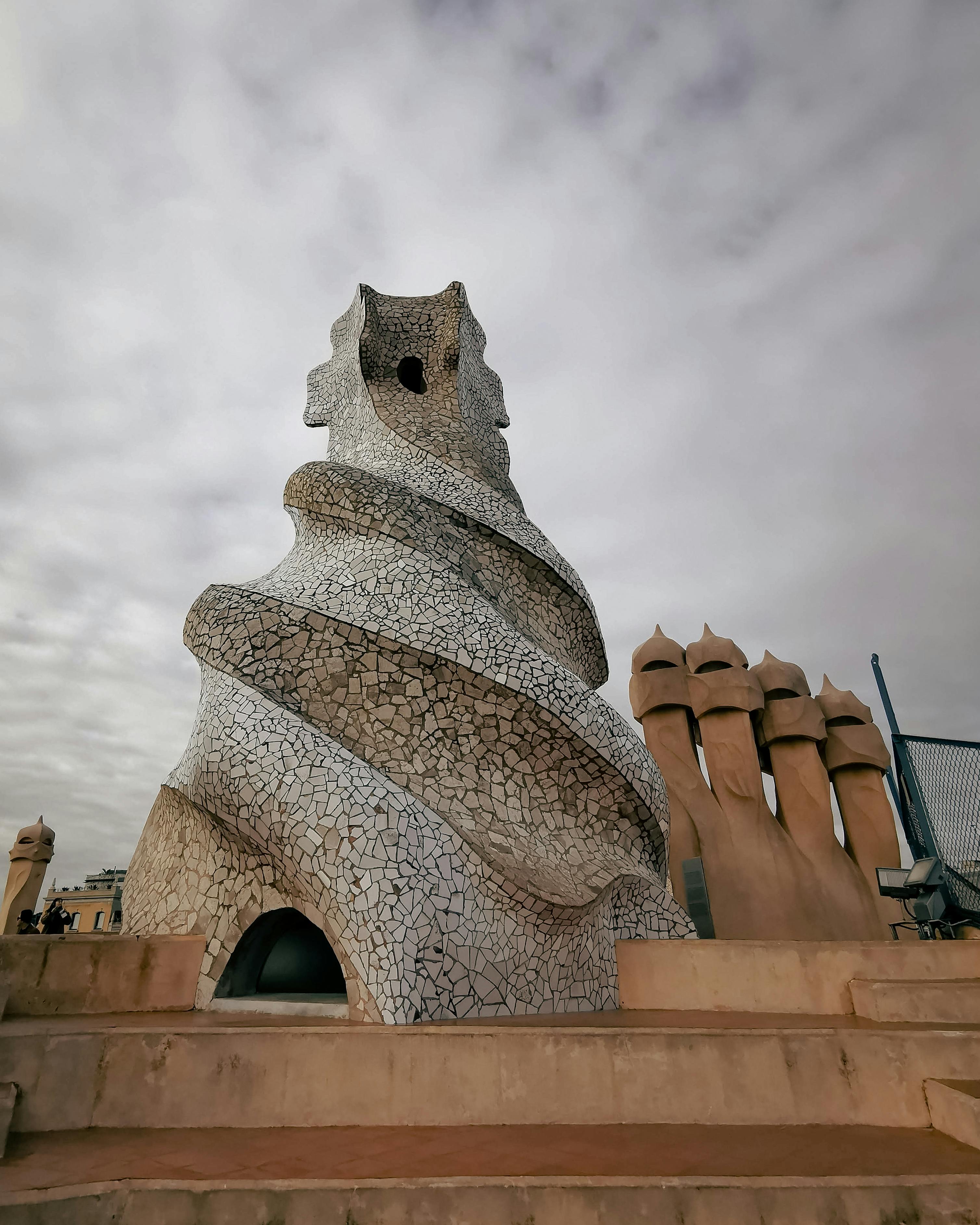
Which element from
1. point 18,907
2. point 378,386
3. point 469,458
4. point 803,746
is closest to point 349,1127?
point 469,458

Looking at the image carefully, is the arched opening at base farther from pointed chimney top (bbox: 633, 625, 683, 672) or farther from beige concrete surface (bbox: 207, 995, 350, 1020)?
pointed chimney top (bbox: 633, 625, 683, 672)

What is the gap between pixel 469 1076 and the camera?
3.33 meters

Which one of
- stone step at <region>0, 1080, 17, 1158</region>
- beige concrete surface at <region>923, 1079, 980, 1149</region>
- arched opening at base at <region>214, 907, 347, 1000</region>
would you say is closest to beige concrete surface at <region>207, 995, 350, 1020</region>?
arched opening at base at <region>214, 907, 347, 1000</region>

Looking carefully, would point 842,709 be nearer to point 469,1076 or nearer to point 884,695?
point 884,695

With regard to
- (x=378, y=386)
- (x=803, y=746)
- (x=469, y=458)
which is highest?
(x=378, y=386)

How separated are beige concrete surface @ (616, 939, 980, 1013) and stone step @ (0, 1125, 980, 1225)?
5.92 feet

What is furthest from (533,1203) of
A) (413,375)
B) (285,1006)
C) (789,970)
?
(413,375)

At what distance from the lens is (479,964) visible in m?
4.51

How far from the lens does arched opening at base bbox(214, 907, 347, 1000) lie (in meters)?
4.93

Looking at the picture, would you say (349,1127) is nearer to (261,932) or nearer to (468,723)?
(261,932)

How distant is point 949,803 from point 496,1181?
7626 millimetres

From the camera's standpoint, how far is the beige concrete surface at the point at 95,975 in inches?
180

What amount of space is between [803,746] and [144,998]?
44.7 ft

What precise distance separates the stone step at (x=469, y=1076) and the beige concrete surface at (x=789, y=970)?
1.37 m
